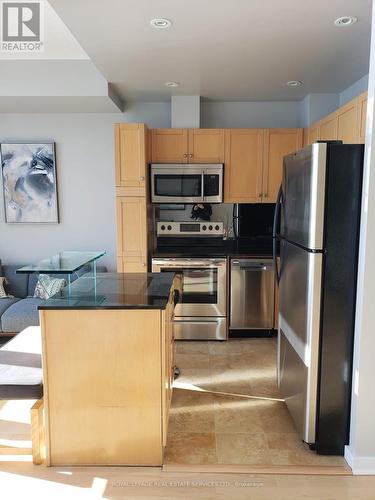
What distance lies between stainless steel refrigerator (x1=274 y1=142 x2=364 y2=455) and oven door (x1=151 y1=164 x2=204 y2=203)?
1.83 m

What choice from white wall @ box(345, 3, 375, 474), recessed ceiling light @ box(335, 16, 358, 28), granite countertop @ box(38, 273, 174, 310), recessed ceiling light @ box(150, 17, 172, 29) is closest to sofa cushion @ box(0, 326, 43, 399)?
granite countertop @ box(38, 273, 174, 310)

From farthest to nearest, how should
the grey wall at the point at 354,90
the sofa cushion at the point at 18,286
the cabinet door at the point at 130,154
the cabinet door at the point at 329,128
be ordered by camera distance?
the sofa cushion at the point at 18,286 < the cabinet door at the point at 130,154 < the grey wall at the point at 354,90 < the cabinet door at the point at 329,128

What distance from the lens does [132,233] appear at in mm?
3838

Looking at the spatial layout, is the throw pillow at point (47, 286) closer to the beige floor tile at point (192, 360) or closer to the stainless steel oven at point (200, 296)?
the stainless steel oven at point (200, 296)

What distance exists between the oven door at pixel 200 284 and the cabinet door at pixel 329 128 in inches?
60.6

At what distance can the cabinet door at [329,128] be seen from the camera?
3.22 m

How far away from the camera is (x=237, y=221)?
4.33 m

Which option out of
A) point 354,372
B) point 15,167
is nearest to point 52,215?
point 15,167

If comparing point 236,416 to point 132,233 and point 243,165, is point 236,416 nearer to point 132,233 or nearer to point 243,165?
point 132,233

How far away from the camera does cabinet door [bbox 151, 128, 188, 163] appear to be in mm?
3999

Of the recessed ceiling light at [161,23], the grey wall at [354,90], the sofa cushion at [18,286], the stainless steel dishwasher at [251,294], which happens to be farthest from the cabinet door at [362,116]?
the sofa cushion at [18,286]

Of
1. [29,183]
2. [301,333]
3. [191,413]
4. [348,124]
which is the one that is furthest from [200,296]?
[29,183]

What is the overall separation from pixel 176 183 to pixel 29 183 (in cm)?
180

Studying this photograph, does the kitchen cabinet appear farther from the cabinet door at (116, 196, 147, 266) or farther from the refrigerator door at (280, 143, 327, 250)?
the refrigerator door at (280, 143, 327, 250)
